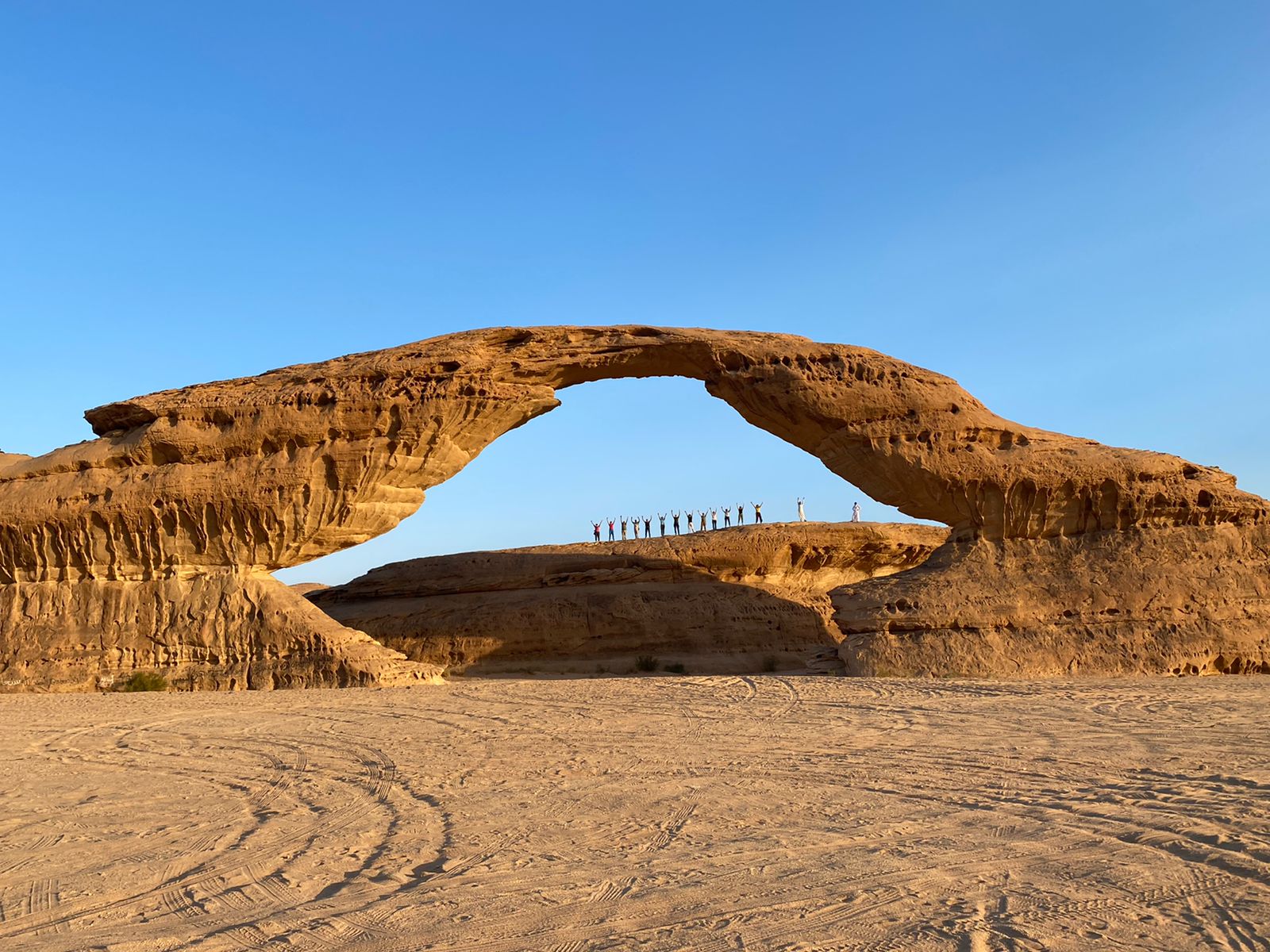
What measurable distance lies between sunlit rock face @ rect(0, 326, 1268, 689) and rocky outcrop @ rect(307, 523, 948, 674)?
4.50 m

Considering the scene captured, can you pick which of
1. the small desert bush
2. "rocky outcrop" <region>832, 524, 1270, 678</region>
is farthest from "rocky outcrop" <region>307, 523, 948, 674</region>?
the small desert bush

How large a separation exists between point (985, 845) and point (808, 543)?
18784 millimetres

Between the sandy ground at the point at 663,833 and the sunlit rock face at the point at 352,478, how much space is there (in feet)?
20.3

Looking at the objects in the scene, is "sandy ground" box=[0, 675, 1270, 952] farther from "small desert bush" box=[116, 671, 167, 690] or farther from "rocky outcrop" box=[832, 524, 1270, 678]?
"small desert bush" box=[116, 671, 167, 690]

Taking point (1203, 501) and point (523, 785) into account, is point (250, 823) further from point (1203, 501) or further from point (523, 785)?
point (1203, 501)

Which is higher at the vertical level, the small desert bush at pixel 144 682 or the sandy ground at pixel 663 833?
the small desert bush at pixel 144 682

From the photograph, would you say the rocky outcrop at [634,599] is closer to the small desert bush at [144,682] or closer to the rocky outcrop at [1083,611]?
the rocky outcrop at [1083,611]

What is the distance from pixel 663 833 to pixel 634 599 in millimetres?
16612

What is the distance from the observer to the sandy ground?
3.75m

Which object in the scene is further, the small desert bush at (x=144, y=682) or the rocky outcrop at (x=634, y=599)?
the rocky outcrop at (x=634, y=599)

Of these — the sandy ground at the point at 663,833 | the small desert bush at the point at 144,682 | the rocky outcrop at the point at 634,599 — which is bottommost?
the sandy ground at the point at 663,833

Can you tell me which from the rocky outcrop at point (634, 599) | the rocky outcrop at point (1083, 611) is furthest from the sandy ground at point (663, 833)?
the rocky outcrop at point (634, 599)

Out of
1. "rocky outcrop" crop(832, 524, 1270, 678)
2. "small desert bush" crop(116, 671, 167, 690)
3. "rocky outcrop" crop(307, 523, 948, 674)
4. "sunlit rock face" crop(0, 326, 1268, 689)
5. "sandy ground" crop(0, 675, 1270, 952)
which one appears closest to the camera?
"sandy ground" crop(0, 675, 1270, 952)

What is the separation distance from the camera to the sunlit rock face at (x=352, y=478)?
53.4ft
